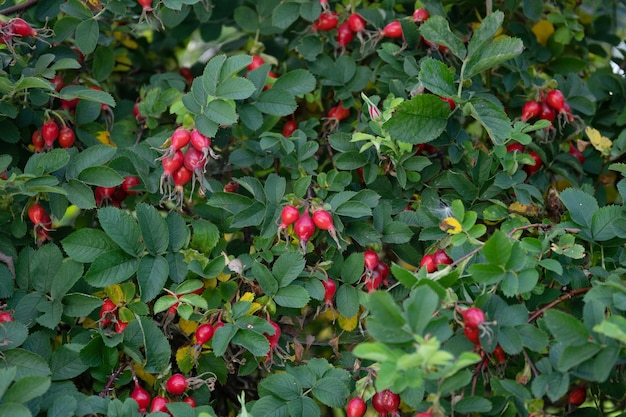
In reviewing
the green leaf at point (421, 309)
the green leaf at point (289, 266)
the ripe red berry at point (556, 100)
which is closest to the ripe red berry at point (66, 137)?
the green leaf at point (289, 266)

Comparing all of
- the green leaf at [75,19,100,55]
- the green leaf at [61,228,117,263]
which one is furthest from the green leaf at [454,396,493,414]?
the green leaf at [75,19,100,55]

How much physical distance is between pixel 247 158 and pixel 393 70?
16.5 inches

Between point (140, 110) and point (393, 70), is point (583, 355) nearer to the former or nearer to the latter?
point (393, 70)

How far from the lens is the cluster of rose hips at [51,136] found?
1.87 m

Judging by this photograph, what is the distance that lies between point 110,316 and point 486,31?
969 millimetres

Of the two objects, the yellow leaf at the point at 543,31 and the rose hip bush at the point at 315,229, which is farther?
the yellow leaf at the point at 543,31

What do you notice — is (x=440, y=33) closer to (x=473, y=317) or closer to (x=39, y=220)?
(x=473, y=317)

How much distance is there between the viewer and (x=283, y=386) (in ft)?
4.90

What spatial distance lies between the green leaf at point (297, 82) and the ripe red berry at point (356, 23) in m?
0.20

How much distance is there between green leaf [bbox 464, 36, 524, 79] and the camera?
1549 mm

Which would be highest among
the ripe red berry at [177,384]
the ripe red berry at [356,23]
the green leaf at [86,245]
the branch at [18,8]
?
the branch at [18,8]

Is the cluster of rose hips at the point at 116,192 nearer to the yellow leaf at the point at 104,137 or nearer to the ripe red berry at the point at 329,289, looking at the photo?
the yellow leaf at the point at 104,137

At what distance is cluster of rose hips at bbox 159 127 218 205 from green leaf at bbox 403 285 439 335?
62 cm

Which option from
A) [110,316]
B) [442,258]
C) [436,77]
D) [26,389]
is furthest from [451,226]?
[26,389]
